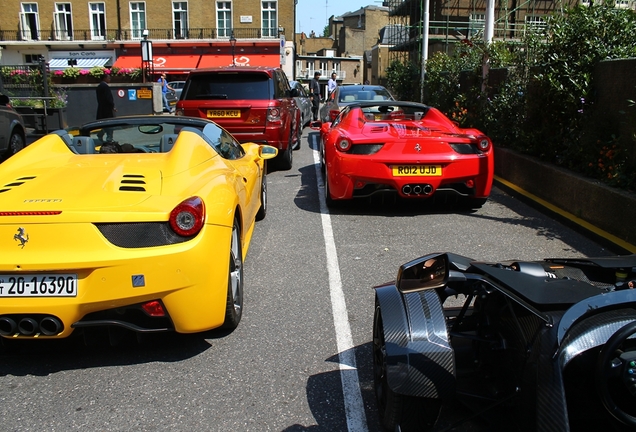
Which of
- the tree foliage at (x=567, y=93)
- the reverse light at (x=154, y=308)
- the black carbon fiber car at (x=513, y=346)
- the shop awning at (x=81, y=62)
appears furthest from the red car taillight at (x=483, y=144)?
the shop awning at (x=81, y=62)

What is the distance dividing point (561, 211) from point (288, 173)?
483 cm

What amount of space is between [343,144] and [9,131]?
7521 mm

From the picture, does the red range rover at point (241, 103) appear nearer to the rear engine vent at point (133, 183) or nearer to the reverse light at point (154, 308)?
the rear engine vent at point (133, 183)

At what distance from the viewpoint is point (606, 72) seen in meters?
6.97

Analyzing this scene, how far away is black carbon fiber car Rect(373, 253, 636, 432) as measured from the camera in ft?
5.92

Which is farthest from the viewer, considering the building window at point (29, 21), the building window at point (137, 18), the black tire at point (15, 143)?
the building window at point (29, 21)

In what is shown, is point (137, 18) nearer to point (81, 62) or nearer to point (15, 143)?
point (81, 62)

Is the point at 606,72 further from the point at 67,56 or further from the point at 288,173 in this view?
the point at 67,56

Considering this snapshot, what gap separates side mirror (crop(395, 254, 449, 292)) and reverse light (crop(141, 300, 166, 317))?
4.22 ft

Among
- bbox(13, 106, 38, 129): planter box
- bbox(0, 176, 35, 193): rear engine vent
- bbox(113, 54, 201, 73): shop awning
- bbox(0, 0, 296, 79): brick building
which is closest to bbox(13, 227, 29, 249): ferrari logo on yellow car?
bbox(0, 176, 35, 193): rear engine vent

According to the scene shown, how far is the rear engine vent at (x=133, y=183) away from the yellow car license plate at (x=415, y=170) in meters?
3.53

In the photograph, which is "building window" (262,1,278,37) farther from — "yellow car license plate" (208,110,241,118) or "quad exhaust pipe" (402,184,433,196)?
"quad exhaust pipe" (402,184,433,196)

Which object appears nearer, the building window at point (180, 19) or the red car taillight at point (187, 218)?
the red car taillight at point (187, 218)

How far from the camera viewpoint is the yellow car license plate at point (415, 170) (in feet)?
21.8
